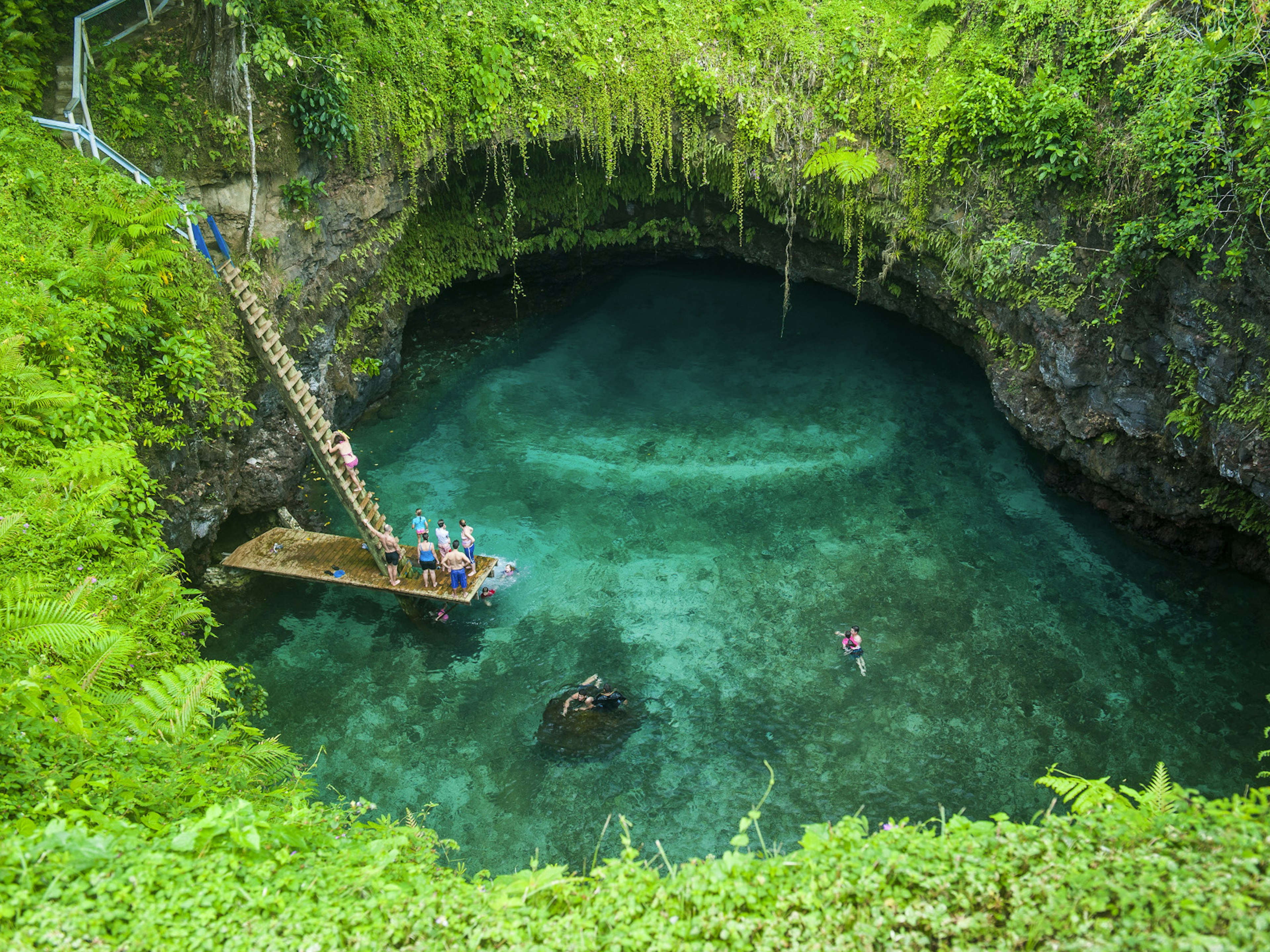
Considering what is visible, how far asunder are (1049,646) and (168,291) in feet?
43.6

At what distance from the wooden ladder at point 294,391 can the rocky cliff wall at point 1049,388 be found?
56.4 inches

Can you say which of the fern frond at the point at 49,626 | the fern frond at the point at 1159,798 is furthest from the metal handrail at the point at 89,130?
the fern frond at the point at 1159,798

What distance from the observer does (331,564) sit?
11.8 metres

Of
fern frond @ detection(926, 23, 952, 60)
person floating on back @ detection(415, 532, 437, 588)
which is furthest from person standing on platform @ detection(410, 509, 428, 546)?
fern frond @ detection(926, 23, 952, 60)

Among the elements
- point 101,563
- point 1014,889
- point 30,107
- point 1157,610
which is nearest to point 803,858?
point 1014,889

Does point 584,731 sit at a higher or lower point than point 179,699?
lower

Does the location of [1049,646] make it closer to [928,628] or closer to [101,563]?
[928,628]

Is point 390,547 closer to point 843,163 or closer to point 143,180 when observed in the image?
point 143,180

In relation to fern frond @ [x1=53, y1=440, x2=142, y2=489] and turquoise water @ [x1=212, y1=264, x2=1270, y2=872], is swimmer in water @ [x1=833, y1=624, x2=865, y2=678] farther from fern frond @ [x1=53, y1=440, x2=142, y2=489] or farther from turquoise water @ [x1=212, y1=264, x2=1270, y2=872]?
fern frond @ [x1=53, y1=440, x2=142, y2=489]

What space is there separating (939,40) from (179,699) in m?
14.3

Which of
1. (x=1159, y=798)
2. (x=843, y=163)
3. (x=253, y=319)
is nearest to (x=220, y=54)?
(x=253, y=319)

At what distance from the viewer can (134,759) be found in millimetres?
5480

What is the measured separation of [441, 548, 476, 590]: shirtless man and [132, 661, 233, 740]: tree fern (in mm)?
4403

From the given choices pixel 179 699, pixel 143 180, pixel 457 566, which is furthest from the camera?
pixel 457 566
